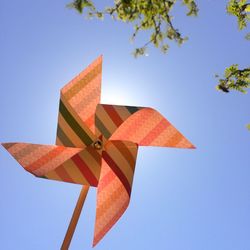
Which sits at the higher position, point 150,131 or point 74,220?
point 150,131

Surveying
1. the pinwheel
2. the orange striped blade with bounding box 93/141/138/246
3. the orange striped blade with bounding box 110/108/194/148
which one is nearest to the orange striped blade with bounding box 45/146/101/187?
the pinwheel

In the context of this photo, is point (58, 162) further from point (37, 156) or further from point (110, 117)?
point (110, 117)

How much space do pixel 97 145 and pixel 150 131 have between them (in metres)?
0.78

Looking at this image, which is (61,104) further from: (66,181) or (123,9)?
(123,9)

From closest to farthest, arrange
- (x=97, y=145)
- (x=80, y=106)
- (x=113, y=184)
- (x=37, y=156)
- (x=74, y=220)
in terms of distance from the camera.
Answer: (x=74, y=220) < (x=113, y=184) < (x=37, y=156) < (x=97, y=145) < (x=80, y=106)

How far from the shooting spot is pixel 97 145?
16.8ft

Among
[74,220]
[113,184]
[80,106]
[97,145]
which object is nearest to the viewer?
[74,220]

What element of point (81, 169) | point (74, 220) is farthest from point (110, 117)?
point (74, 220)

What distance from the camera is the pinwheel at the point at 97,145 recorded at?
15.3 ft

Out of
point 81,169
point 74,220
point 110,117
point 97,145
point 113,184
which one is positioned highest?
point 110,117

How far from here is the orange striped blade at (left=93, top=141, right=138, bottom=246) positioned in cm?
436

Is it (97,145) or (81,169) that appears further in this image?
(97,145)

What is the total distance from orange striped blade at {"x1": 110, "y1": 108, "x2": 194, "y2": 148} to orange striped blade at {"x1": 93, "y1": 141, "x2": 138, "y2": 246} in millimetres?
142

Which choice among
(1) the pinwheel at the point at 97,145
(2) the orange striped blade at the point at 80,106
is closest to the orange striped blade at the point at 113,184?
(1) the pinwheel at the point at 97,145
